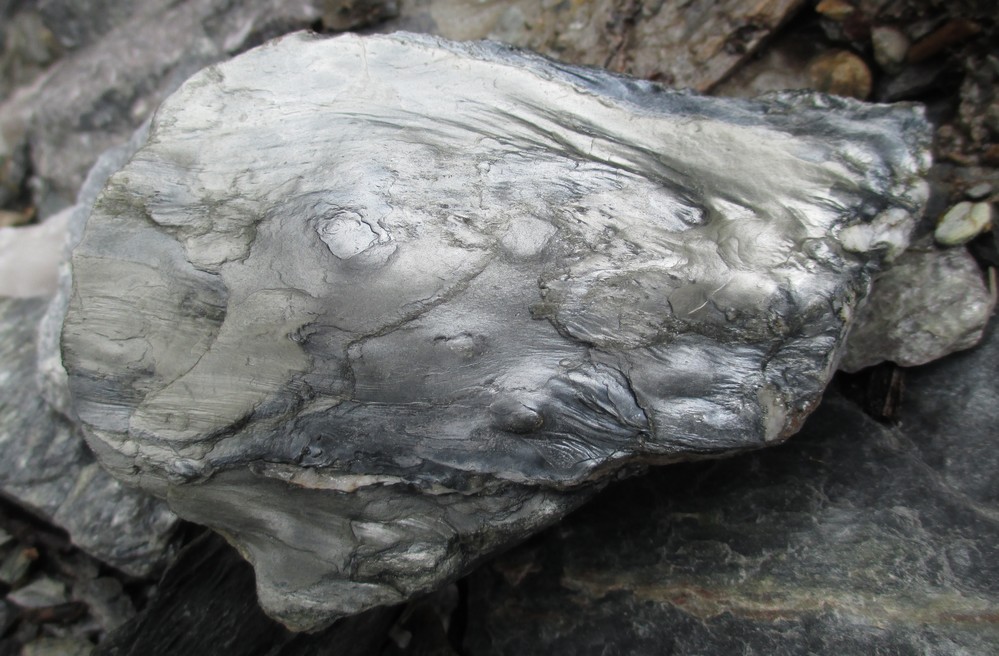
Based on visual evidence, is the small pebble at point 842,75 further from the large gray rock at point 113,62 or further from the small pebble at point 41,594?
the small pebble at point 41,594

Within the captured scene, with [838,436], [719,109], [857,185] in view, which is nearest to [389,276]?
[719,109]

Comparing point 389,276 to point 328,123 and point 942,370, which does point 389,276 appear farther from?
point 942,370

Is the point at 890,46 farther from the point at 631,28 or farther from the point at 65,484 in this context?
the point at 65,484

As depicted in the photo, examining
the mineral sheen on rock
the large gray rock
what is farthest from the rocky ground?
the large gray rock

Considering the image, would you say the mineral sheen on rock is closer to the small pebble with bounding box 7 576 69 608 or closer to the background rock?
the background rock

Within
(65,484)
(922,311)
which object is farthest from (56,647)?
(922,311)

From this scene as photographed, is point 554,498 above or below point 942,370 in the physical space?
below

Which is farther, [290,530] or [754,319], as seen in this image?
[290,530]
